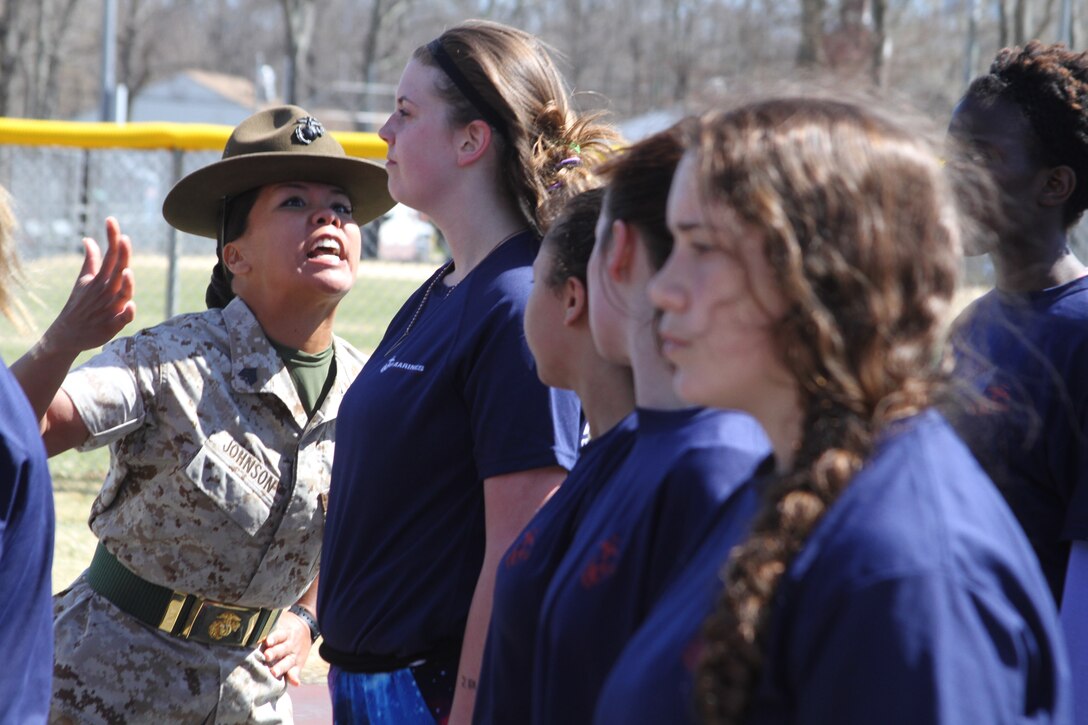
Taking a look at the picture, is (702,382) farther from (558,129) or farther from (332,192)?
(332,192)

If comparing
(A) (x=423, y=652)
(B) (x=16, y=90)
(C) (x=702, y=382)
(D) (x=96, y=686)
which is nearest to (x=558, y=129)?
(A) (x=423, y=652)

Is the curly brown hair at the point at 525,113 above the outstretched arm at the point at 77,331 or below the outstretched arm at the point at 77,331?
above

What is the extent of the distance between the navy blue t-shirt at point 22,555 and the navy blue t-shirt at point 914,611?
140 cm

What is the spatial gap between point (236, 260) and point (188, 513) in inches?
29.3

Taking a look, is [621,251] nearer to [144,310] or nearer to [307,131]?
[307,131]

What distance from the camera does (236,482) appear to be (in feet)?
10.6

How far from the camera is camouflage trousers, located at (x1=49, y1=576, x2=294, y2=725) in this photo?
123 inches

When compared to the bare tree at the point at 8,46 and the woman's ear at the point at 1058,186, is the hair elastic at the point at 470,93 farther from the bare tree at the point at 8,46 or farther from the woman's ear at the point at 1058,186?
the bare tree at the point at 8,46

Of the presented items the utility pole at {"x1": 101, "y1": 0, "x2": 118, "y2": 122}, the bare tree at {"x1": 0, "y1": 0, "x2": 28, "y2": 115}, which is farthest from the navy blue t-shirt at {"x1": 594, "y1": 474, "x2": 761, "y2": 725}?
the bare tree at {"x1": 0, "y1": 0, "x2": 28, "y2": 115}

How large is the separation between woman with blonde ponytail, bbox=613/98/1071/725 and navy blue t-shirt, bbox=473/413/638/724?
0.48m

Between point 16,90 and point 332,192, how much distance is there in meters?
60.2

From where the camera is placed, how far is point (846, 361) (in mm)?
1356

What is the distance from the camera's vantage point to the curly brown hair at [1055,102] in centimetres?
289

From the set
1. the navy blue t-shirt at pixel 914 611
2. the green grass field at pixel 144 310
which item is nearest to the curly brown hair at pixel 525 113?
the navy blue t-shirt at pixel 914 611
